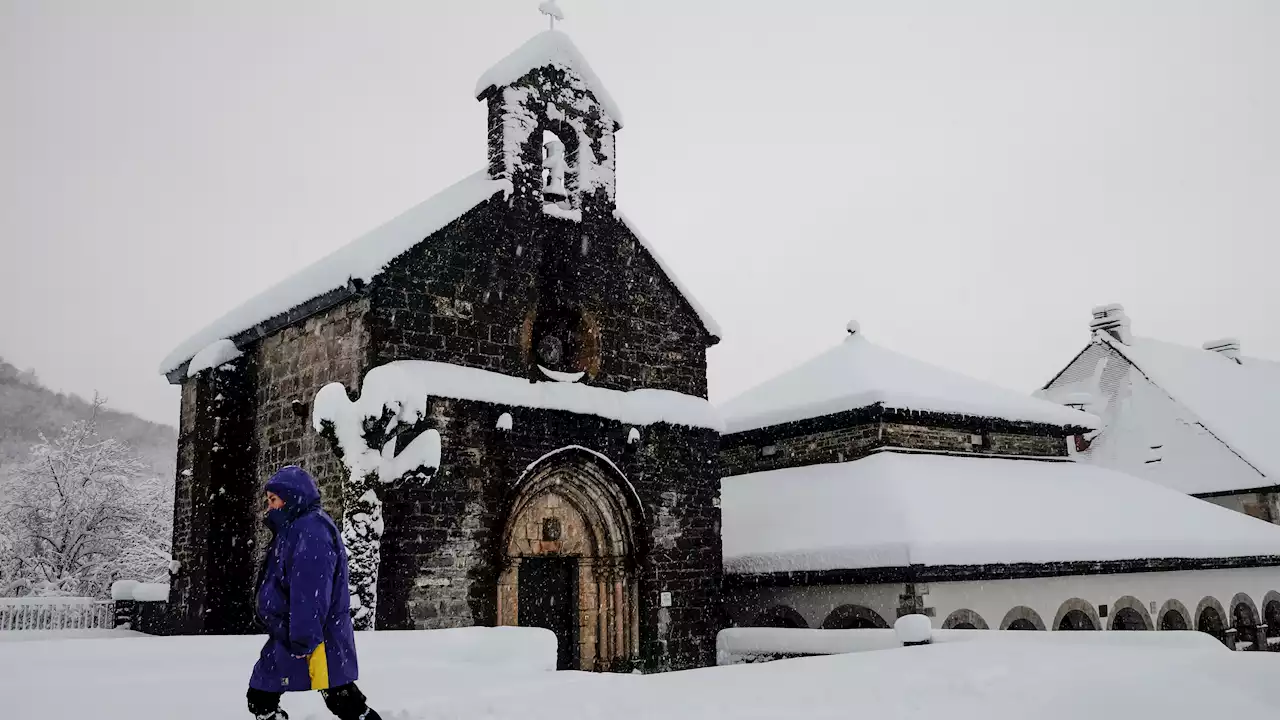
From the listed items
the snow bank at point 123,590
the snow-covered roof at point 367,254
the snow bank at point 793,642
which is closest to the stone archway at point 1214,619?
the snow bank at point 793,642

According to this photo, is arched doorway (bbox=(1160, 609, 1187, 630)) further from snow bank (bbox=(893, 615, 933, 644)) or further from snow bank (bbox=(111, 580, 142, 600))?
snow bank (bbox=(111, 580, 142, 600))

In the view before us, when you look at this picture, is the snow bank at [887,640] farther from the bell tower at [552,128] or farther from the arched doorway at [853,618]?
the bell tower at [552,128]

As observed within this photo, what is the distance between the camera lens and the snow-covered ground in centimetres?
631

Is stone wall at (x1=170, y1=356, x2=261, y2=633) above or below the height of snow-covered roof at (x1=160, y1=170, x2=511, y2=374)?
below

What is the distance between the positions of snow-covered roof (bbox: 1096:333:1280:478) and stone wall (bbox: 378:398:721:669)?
18.4 meters

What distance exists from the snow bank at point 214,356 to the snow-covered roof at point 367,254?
0.89 feet

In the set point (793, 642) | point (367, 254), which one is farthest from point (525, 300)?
point (793, 642)

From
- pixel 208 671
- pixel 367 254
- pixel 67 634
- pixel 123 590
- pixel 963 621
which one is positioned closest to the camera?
pixel 208 671

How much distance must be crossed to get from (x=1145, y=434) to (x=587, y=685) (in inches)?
1037

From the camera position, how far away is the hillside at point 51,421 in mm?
52125

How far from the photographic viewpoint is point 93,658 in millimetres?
6953

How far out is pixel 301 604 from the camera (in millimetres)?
5293

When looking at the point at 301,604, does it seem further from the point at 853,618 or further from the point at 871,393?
the point at 871,393

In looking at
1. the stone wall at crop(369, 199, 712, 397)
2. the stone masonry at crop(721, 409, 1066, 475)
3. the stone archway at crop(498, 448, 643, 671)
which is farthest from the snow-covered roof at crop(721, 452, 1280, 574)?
the stone archway at crop(498, 448, 643, 671)
